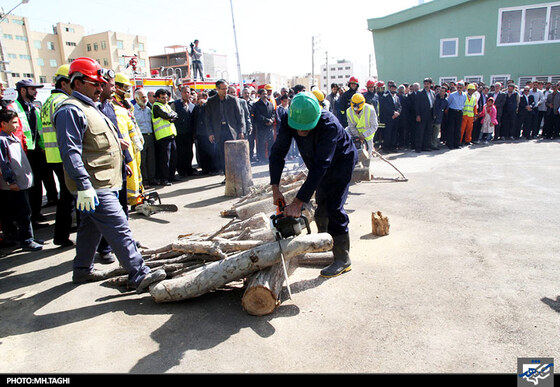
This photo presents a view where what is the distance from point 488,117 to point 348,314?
12524 mm

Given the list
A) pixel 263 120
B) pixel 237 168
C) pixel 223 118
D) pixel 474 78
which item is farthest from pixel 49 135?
pixel 474 78

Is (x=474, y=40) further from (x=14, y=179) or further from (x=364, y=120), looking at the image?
(x=14, y=179)

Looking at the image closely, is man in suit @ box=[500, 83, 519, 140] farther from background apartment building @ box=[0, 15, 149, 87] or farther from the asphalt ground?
background apartment building @ box=[0, 15, 149, 87]

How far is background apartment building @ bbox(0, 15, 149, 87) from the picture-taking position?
167 feet

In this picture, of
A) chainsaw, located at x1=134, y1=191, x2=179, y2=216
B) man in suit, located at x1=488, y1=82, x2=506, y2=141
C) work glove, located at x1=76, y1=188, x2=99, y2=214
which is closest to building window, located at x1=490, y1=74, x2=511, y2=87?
man in suit, located at x1=488, y1=82, x2=506, y2=141

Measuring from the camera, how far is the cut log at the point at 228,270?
322cm

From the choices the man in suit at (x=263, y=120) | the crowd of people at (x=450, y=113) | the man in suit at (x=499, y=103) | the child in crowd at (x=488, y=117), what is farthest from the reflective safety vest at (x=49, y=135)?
the man in suit at (x=499, y=103)

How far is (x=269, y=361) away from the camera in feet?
8.37

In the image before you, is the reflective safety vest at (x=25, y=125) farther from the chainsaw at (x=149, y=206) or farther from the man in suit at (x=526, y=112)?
the man in suit at (x=526, y=112)

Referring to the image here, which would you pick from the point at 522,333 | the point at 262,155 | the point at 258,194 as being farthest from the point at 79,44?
the point at 522,333

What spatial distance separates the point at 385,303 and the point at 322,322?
2.12 ft

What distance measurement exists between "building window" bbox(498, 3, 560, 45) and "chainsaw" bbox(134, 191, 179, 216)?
19.0 metres

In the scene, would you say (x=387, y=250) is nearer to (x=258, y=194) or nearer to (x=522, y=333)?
(x=522, y=333)

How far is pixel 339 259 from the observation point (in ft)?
12.7
